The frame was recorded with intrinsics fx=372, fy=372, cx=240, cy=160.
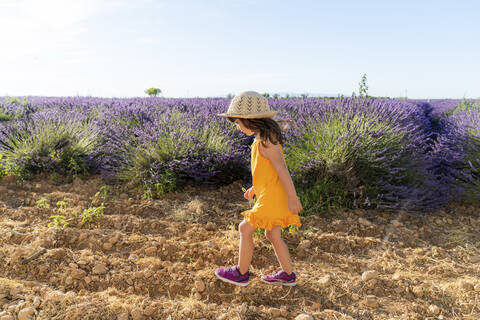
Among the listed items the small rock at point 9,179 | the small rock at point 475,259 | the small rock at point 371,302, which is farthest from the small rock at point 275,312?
the small rock at point 9,179

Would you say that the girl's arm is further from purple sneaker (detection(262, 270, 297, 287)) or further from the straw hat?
purple sneaker (detection(262, 270, 297, 287))

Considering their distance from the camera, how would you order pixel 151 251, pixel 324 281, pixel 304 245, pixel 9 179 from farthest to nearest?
pixel 9 179
pixel 304 245
pixel 151 251
pixel 324 281

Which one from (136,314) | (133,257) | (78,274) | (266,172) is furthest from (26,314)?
(266,172)

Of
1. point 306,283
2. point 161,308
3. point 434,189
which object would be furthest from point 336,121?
point 161,308

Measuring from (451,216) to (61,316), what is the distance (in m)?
3.40

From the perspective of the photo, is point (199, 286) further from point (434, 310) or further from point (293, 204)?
point (434, 310)

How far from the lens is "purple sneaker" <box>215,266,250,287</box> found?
2168 millimetres

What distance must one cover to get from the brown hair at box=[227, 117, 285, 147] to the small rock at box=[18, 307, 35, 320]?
1.46 m

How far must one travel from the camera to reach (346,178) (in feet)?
11.3

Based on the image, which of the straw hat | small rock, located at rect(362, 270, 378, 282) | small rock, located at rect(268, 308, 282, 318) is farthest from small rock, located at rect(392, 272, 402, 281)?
the straw hat

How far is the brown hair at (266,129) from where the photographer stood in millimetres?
1970

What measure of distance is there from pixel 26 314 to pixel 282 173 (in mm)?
1470

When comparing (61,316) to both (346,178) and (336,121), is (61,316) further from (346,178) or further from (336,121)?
(336,121)

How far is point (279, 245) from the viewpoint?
2.09 meters
